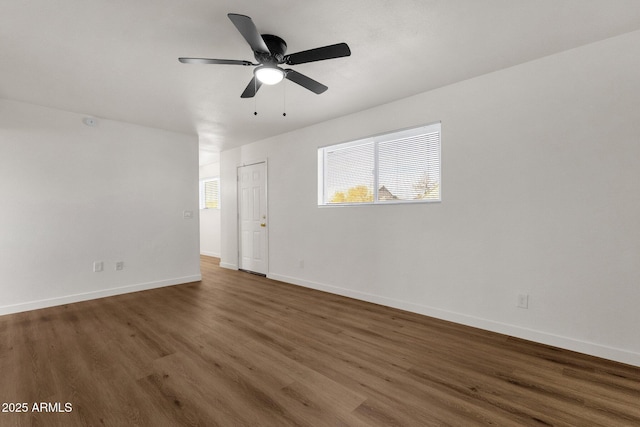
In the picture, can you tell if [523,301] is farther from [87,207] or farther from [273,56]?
[87,207]

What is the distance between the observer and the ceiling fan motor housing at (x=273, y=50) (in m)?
2.25

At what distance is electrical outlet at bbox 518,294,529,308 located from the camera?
2768mm

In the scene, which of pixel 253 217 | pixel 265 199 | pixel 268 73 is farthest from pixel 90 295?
pixel 268 73

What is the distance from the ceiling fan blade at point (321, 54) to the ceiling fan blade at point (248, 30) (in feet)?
0.72

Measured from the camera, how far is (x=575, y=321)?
254cm

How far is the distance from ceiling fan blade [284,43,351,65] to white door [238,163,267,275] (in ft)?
11.2

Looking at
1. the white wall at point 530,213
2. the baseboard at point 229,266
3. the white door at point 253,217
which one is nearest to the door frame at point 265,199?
the white door at point 253,217

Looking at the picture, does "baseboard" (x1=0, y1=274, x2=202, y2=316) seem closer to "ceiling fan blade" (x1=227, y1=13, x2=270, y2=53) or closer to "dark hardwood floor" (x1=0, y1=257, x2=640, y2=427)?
"dark hardwood floor" (x1=0, y1=257, x2=640, y2=427)

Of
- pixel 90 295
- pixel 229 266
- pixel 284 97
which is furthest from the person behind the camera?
pixel 229 266


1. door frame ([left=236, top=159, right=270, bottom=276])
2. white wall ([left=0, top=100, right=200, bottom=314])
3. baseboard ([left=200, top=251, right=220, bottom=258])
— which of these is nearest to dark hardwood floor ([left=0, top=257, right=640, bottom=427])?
white wall ([left=0, top=100, right=200, bottom=314])

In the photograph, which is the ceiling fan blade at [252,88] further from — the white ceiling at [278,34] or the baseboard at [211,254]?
the baseboard at [211,254]

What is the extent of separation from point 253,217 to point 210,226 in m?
2.87

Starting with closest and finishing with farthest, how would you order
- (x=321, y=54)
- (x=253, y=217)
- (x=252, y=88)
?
(x=321, y=54)
(x=252, y=88)
(x=253, y=217)

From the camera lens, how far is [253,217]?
5773mm
